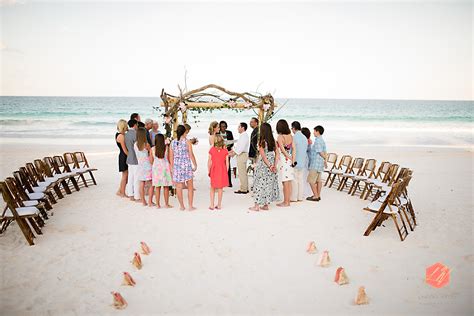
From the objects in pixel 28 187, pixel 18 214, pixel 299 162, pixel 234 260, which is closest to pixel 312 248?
pixel 234 260

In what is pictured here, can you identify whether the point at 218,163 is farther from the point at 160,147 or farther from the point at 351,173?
the point at 351,173

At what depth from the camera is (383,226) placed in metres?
6.55

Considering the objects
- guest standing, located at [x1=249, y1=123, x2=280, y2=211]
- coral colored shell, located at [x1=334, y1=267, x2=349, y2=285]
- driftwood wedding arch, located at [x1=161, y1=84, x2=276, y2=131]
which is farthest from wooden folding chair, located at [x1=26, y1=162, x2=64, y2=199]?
coral colored shell, located at [x1=334, y1=267, x2=349, y2=285]

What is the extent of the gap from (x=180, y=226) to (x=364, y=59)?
47.1 metres

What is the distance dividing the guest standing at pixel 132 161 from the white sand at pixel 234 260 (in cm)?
32

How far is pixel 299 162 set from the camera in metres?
8.02

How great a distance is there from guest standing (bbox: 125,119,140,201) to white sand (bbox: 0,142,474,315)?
0.32 metres

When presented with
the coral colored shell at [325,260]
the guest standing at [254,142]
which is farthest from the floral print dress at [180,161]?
the coral colored shell at [325,260]

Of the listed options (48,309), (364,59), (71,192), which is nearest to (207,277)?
(48,309)

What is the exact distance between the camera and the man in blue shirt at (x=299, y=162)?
7961mm

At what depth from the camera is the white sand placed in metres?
4.07

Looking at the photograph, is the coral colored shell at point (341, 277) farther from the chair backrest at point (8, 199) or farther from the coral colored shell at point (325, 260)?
the chair backrest at point (8, 199)

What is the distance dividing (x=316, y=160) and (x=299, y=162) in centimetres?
41

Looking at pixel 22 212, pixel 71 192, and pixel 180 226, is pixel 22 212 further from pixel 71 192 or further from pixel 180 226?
pixel 71 192
